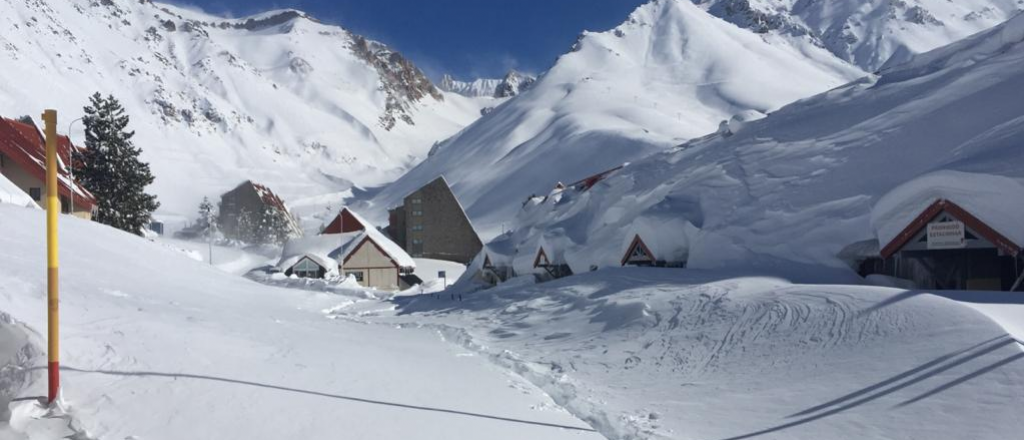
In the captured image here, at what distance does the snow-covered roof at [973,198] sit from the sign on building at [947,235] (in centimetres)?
42

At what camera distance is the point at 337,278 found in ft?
158

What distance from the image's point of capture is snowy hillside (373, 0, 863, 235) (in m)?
103

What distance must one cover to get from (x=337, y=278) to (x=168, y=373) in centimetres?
4020

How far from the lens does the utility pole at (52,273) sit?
7.02 m

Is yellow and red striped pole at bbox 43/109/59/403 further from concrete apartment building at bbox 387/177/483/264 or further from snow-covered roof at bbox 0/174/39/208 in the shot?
concrete apartment building at bbox 387/177/483/264

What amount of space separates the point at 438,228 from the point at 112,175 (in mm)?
31984

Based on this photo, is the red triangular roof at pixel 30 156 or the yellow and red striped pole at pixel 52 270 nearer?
the yellow and red striped pole at pixel 52 270

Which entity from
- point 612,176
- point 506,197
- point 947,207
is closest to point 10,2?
point 506,197

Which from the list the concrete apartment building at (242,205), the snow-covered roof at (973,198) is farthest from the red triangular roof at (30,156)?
the concrete apartment building at (242,205)

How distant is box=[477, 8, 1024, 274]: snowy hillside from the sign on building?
722 millimetres

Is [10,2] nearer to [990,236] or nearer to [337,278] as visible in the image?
[337,278]

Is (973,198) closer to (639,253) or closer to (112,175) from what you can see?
(639,253)

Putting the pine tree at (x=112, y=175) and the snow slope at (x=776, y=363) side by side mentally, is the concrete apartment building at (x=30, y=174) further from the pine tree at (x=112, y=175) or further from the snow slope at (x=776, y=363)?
the snow slope at (x=776, y=363)

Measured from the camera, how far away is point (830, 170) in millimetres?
28641
